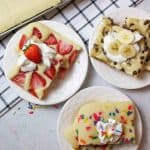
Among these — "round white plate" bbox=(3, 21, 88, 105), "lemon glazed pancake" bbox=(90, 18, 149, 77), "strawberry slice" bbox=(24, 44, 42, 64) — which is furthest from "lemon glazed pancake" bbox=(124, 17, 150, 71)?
Answer: "strawberry slice" bbox=(24, 44, 42, 64)

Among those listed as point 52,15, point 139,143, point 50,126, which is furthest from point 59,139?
point 52,15

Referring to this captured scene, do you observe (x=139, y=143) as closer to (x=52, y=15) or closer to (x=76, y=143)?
(x=76, y=143)

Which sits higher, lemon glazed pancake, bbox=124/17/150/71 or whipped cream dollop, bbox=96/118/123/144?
lemon glazed pancake, bbox=124/17/150/71

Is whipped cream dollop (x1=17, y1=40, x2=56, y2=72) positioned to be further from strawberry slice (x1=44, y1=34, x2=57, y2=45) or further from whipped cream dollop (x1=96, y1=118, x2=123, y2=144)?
whipped cream dollop (x1=96, y1=118, x2=123, y2=144)

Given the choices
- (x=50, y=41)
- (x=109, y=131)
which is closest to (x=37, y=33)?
(x=50, y=41)

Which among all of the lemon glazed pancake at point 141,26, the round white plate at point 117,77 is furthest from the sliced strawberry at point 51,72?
the lemon glazed pancake at point 141,26
